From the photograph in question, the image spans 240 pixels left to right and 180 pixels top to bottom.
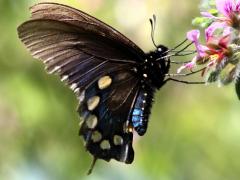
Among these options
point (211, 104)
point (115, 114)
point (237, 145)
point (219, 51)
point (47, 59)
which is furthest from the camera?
point (211, 104)

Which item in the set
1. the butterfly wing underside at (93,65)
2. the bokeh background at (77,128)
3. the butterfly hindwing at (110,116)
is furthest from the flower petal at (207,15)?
the bokeh background at (77,128)

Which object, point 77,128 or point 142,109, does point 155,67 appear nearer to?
point 142,109

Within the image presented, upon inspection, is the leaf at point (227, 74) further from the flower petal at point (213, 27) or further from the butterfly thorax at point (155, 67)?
the butterfly thorax at point (155, 67)

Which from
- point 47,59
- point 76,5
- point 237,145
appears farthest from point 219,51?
point 76,5

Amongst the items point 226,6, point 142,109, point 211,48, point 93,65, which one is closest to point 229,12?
point 226,6

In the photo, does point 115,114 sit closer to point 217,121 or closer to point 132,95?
point 132,95

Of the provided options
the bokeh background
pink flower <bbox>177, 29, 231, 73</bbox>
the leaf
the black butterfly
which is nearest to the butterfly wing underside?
the black butterfly
